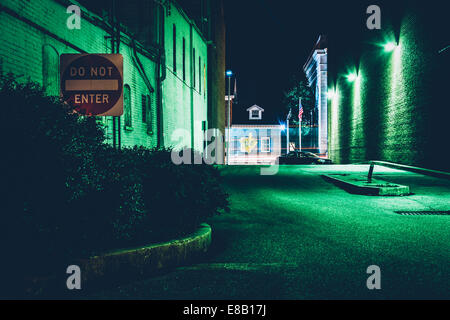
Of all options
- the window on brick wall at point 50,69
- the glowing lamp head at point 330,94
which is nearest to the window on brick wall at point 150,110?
the window on brick wall at point 50,69

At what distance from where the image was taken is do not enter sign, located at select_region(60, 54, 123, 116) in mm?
6648

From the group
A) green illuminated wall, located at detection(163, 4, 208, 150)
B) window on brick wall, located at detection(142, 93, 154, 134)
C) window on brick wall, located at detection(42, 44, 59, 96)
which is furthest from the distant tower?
window on brick wall, located at detection(42, 44, 59, 96)

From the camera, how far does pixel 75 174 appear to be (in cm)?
486

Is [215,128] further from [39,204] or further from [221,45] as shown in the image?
[39,204]

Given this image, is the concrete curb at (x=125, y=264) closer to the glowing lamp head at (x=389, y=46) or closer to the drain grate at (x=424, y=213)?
the drain grate at (x=424, y=213)

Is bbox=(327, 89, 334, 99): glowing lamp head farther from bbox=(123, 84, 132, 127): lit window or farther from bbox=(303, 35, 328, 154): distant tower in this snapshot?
bbox=(123, 84, 132, 127): lit window

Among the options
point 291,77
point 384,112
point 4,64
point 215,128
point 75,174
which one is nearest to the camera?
point 75,174

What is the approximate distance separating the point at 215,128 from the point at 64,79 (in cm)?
3210

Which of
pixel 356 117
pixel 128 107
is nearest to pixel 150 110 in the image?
pixel 128 107

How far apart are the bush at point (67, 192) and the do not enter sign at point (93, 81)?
111 cm

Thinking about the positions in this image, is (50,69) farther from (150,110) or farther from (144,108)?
(150,110)

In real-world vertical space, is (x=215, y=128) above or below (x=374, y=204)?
above

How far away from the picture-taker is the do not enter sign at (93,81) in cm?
665

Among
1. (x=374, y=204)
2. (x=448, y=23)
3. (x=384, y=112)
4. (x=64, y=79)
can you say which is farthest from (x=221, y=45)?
(x=64, y=79)
